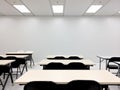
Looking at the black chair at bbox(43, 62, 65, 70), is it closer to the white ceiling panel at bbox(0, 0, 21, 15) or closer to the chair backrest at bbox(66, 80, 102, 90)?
the chair backrest at bbox(66, 80, 102, 90)

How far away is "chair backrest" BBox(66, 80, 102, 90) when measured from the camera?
192cm

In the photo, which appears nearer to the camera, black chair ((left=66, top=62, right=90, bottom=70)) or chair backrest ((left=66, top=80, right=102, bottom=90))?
chair backrest ((left=66, top=80, right=102, bottom=90))

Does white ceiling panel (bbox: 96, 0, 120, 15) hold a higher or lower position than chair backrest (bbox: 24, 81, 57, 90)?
higher

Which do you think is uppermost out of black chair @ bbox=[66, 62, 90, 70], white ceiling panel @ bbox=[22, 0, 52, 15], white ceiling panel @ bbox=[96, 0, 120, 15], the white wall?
white ceiling panel @ bbox=[22, 0, 52, 15]

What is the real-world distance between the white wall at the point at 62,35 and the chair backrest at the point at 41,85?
749 centimetres

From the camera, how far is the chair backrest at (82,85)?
192cm

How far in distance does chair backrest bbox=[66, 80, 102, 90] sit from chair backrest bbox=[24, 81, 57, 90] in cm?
17

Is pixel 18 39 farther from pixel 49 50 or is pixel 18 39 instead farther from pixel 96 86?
pixel 96 86

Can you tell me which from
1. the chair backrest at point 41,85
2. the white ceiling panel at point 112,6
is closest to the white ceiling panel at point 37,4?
the white ceiling panel at point 112,6

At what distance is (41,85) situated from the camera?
1.94 meters

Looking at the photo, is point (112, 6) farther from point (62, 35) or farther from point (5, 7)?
point (5, 7)

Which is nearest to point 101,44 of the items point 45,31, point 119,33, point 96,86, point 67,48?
point 119,33

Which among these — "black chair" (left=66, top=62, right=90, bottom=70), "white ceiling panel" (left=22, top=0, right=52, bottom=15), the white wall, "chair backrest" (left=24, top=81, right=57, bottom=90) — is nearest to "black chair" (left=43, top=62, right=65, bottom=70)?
"black chair" (left=66, top=62, right=90, bottom=70)

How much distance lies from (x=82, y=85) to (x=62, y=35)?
24.9 ft
